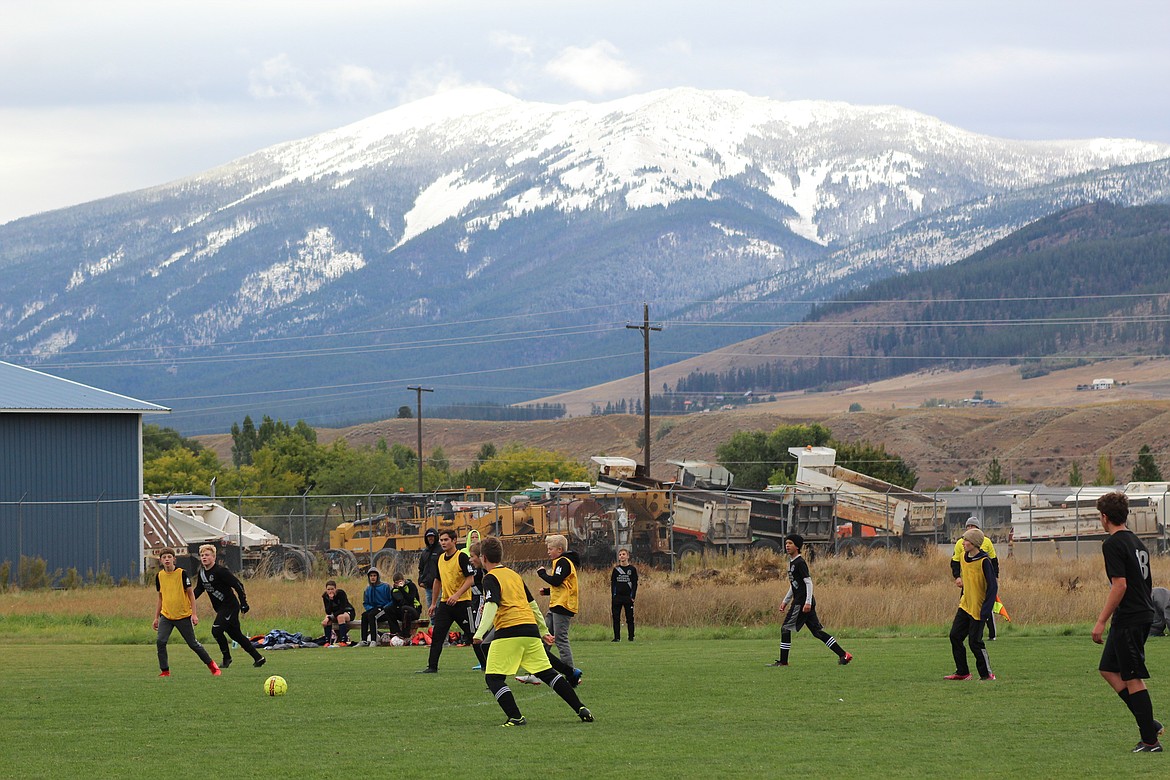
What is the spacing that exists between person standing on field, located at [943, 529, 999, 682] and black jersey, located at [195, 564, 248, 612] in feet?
26.7

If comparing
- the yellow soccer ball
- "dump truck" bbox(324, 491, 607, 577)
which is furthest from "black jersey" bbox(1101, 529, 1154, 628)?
"dump truck" bbox(324, 491, 607, 577)

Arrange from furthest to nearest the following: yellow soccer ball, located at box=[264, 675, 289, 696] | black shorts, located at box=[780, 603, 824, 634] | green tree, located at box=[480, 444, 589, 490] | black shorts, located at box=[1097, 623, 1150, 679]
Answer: green tree, located at box=[480, 444, 589, 490]
black shorts, located at box=[780, 603, 824, 634]
yellow soccer ball, located at box=[264, 675, 289, 696]
black shorts, located at box=[1097, 623, 1150, 679]

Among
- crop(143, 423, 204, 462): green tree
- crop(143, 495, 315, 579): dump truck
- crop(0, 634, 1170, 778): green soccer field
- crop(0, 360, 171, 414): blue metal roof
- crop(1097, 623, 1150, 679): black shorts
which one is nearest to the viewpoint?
crop(1097, 623, 1150, 679): black shorts

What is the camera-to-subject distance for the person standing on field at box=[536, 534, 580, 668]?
17234mm

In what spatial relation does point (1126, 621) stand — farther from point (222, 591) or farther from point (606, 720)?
point (222, 591)

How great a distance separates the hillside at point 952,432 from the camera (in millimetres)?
113375

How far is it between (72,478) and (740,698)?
100 ft

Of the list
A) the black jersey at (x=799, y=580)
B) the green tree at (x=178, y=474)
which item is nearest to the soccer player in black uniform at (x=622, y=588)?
the black jersey at (x=799, y=580)

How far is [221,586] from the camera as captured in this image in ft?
60.3

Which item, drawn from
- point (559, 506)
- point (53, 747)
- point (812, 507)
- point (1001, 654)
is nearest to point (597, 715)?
point (53, 747)

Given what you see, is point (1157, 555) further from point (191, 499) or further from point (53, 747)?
point (53, 747)

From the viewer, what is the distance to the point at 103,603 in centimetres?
3294

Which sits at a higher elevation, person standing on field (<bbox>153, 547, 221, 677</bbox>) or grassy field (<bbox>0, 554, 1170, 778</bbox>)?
person standing on field (<bbox>153, 547, 221, 677</bbox>)

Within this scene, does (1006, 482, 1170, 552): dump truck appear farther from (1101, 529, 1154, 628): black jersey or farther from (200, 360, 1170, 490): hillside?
(200, 360, 1170, 490): hillside
